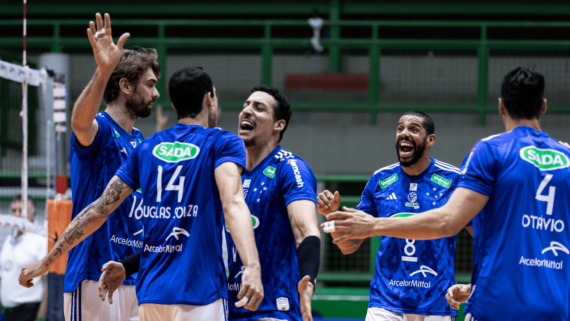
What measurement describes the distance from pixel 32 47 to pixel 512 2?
11461 mm

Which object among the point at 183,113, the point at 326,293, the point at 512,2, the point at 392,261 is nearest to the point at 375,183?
the point at 392,261

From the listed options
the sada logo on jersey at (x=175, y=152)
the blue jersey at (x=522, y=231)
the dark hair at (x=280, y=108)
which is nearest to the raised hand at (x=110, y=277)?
the sada logo on jersey at (x=175, y=152)

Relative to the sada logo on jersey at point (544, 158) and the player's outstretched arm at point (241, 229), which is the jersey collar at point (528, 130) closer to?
the sada logo on jersey at point (544, 158)

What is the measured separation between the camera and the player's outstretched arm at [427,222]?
3.18m

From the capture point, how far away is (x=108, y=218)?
4.24 m

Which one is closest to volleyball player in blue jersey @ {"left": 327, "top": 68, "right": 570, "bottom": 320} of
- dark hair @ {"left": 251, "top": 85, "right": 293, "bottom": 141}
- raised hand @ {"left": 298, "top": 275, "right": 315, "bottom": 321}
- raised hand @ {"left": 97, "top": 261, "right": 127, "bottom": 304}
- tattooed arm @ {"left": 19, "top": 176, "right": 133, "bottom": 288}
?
raised hand @ {"left": 298, "top": 275, "right": 315, "bottom": 321}

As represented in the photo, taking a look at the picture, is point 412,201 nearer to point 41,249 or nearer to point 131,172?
point 131,172

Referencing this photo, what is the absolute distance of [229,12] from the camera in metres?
15.3

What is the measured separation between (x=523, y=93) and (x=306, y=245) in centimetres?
148

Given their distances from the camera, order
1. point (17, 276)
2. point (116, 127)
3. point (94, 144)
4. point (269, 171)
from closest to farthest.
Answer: point (269, 171) → point (94, 144) → point (116, 127) → point (17, 276)

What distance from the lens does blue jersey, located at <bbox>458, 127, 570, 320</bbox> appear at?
10.3ft

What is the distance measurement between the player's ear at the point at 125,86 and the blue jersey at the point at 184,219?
122 cm

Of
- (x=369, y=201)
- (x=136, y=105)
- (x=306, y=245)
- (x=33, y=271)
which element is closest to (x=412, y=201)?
(x=369, y=201)

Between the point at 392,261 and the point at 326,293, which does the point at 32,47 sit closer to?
the point at 326,293
